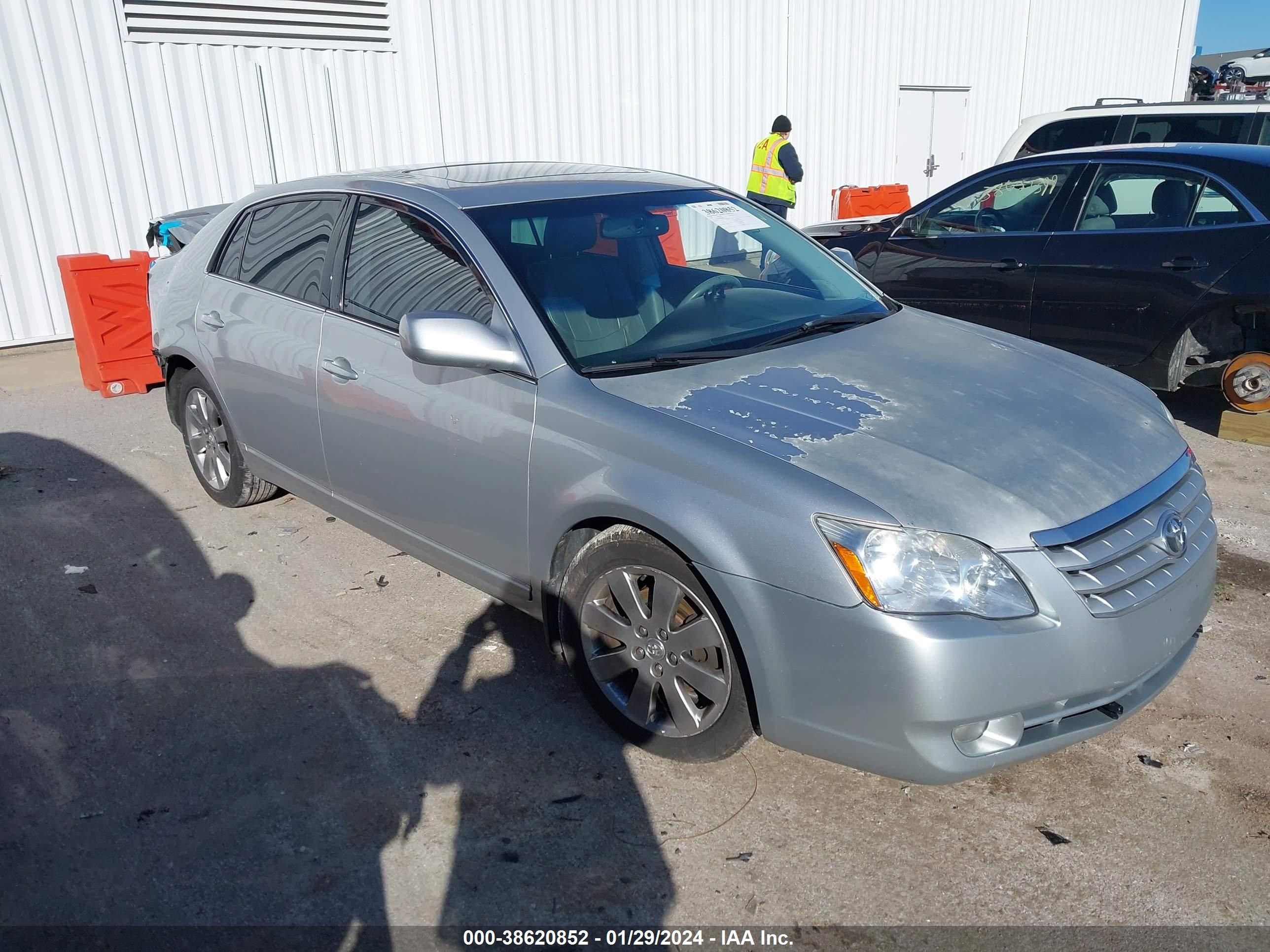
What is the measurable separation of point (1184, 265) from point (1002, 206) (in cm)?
130

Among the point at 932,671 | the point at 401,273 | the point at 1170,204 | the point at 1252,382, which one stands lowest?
the point at 1252,382

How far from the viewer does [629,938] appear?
2.58 metres

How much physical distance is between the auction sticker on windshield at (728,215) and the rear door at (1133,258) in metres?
2.99

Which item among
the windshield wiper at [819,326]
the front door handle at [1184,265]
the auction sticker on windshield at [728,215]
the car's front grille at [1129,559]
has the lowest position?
the car's front grille at [1129,559]

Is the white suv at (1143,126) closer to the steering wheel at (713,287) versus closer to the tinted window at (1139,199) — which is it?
the tinted window at (1139,199)

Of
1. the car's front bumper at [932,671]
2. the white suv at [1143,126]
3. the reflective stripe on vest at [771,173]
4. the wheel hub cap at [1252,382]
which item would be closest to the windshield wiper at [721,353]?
the car's front bumper at [932,671]

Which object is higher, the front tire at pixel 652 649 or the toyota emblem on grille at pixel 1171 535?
the toyota emblem on grille at pixel 1171 535

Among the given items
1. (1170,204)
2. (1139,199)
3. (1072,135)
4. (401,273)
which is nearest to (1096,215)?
(1139,199)

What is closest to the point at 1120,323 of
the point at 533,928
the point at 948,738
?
the point at 948,738

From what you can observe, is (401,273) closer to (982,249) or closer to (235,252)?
(235,252)

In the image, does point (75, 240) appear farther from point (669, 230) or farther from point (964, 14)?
point (964, 14)

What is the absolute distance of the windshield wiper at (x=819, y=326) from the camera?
3631 mm

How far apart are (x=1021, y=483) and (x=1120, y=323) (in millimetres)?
4135

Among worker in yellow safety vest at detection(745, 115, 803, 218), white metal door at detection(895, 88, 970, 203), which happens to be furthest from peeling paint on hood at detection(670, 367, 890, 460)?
white metal door at detection(895, 88, 970, 203)
